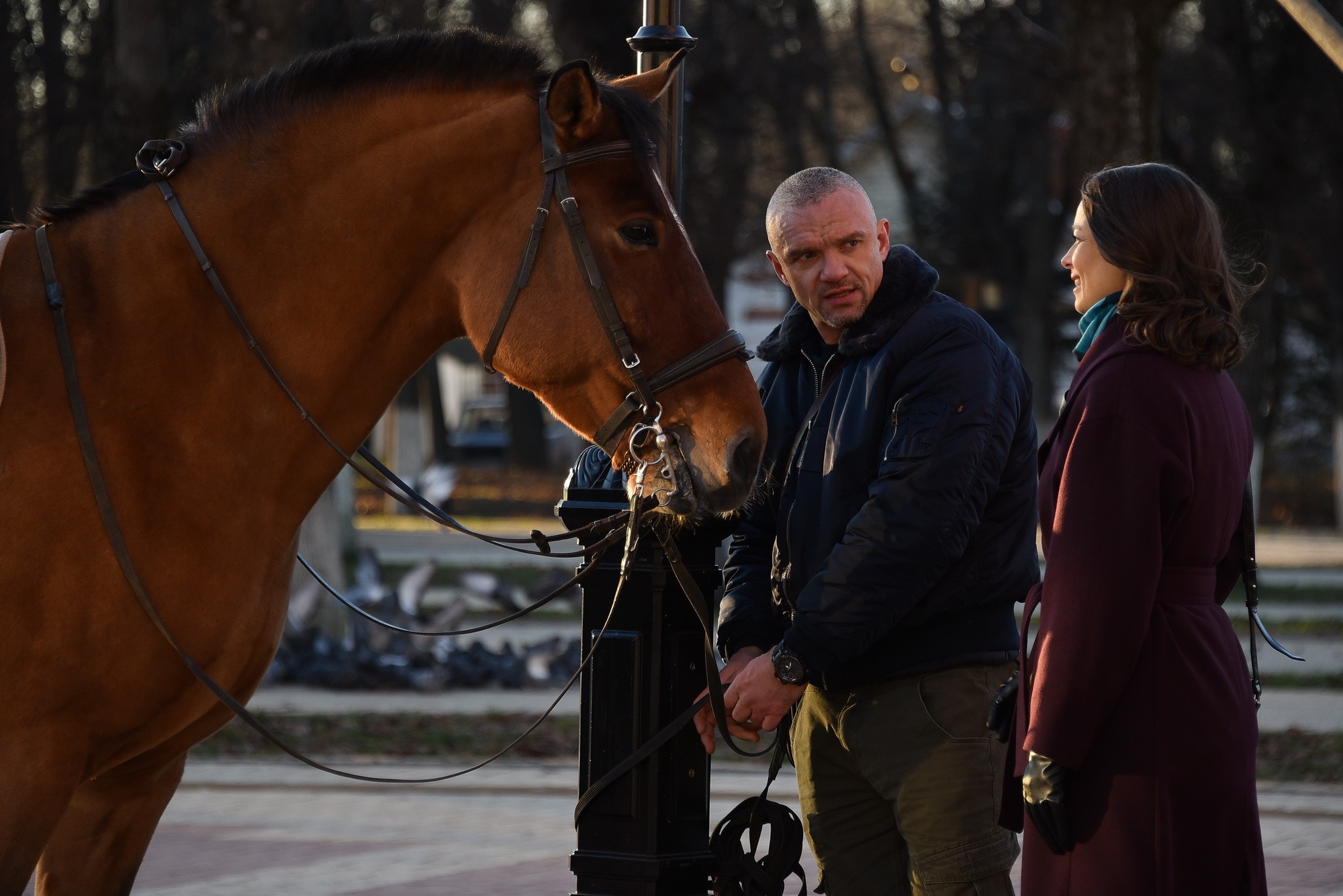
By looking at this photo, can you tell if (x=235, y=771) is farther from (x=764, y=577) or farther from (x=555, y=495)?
(x=555, y=495)

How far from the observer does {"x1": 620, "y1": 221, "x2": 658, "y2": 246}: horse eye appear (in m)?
3.07

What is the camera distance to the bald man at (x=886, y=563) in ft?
11.3

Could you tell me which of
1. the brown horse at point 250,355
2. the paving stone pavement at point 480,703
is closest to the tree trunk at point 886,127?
the paving stone pavement at point 480,703

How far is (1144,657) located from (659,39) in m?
2.29

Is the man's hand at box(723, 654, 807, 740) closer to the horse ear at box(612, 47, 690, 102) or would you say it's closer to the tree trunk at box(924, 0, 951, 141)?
the horse ear at box(612, 47, 690, 102)

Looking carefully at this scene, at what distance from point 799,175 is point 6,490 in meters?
2.03

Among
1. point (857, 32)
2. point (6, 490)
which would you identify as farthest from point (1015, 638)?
point (857, 32)

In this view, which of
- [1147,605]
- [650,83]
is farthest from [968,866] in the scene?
[650,83]

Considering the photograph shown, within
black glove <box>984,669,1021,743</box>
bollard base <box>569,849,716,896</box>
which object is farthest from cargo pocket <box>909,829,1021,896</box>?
bollard base <box>569,849,716,896</box>

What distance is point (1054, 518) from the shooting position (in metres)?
3.16

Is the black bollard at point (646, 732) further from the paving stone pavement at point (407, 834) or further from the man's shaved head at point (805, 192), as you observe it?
the paving stone pavement at point (407, 834)

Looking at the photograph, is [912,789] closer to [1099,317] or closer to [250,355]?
[1099,317]

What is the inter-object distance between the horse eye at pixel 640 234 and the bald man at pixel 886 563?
76 centimetres

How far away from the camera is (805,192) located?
3771 millimetres
